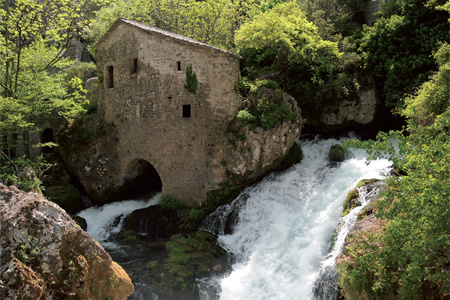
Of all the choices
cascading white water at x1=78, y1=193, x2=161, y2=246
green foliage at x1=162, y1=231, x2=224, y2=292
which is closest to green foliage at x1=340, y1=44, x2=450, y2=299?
green foliage at x1=162, y1=231, x2=224, y2=292

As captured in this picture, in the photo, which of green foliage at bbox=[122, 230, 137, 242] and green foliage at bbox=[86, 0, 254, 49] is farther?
green foliage at bbox=[86, 0, 254, 49]

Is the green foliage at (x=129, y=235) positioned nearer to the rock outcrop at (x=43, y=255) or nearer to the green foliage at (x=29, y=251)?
the rock outcrop at (x=43, y=255)

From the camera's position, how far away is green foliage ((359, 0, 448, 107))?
1605 centimetres

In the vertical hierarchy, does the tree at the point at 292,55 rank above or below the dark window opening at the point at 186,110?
above

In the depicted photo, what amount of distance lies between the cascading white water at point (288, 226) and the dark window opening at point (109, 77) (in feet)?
27.5

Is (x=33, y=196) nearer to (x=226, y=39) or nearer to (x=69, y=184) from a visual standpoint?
(x=69, y=184)

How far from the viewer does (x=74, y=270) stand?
5.62 metres

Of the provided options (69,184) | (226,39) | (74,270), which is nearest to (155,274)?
(74,270)

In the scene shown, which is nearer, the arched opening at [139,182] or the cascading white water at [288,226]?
the cascading white water at [288,226]

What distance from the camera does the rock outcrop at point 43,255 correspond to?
4.88m

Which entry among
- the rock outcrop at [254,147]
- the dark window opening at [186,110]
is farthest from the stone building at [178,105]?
the rock outcrop at [254,147]

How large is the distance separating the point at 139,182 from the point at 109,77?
18.0ft

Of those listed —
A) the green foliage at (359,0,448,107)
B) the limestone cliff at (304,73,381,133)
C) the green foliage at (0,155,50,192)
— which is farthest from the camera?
the limestone cliff at (304,73,381,133)

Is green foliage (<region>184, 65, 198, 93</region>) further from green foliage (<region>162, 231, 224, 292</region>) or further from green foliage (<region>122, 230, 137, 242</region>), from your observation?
green foliage (<region>122, 230, 137, 242</region>)
